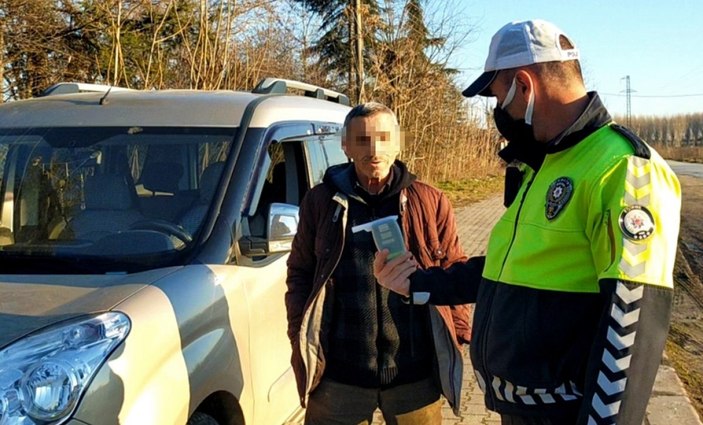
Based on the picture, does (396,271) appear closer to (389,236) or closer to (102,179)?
(389,236)

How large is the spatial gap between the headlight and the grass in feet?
60.3

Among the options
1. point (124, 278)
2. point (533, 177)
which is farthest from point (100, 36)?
point (533, 177)

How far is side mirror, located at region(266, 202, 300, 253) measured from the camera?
2.95 m

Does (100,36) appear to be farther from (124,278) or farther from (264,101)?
(124,278)

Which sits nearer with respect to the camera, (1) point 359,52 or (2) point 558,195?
(2) point 558,195

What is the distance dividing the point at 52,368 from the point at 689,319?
720cm

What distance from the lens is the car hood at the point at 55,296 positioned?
216 cm

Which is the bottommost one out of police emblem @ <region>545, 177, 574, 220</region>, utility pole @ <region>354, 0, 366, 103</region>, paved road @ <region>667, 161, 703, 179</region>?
paved road @ <region>667, 161, 703, 179</region>

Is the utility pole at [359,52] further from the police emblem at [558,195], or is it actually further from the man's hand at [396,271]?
the police emblem at [558,195]

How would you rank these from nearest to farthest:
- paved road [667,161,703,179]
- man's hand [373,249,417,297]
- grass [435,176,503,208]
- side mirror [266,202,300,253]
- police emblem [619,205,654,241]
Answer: police emblem [619,205,654,241]
man's hand [373,249,417,297]
side mirror [266,202,300,253]
grass [435,176,503,208]
paved road [667,161,703,179]

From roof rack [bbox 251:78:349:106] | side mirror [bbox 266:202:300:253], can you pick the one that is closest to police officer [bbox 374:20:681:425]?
side mirror [bbox 266:202:300:253]

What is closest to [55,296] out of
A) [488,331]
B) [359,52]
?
[488,331]

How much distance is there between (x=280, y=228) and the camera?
2.99 m

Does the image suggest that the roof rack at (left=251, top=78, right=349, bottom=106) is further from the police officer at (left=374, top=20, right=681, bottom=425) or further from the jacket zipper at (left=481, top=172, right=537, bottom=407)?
the jacket zipper at (left=481, top=172, right=537, bottom=407)
